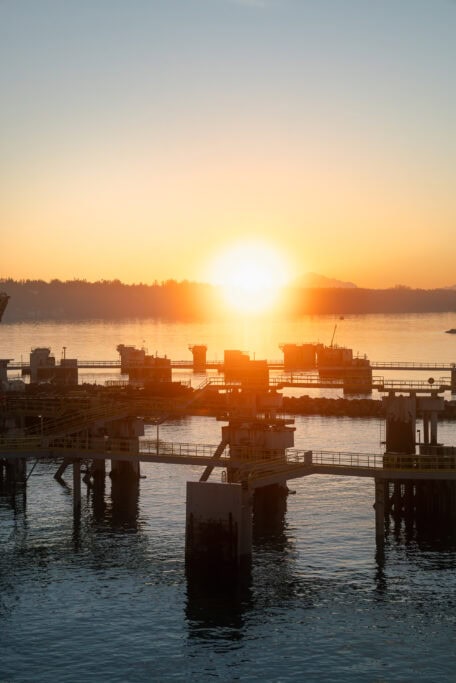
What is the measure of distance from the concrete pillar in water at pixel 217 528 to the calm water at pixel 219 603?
1.28 metres

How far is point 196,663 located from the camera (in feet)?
120

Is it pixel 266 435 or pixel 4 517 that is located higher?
pixel 266 435

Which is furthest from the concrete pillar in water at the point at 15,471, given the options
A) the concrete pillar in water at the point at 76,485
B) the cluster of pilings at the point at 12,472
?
the concrete pillar in water at the point at 76,485

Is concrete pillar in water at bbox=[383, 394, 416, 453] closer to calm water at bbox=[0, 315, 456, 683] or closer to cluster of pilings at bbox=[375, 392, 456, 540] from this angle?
cluster of pilings at bbox=[375, 392, 456, 540]

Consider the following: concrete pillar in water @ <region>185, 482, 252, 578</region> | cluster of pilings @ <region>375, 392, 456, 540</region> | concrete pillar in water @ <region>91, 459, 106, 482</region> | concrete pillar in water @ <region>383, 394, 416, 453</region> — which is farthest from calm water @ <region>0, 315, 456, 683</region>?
concrete pillar in water @ <region>91, 459, 106, 482</region>

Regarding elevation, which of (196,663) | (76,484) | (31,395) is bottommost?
(196,663)

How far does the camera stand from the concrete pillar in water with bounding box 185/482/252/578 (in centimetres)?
4566

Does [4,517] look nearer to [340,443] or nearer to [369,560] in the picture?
[369,560]

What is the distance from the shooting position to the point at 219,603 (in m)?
42.7

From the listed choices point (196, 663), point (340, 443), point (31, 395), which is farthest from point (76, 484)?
point (340, 443)

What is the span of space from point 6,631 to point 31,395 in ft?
117

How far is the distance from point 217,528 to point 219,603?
416cm

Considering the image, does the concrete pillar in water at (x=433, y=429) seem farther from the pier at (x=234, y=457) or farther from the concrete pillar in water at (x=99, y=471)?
the concrete pillar in water at (x=99, y=471)

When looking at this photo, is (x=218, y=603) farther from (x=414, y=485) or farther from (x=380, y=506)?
(x=414, y=485)
